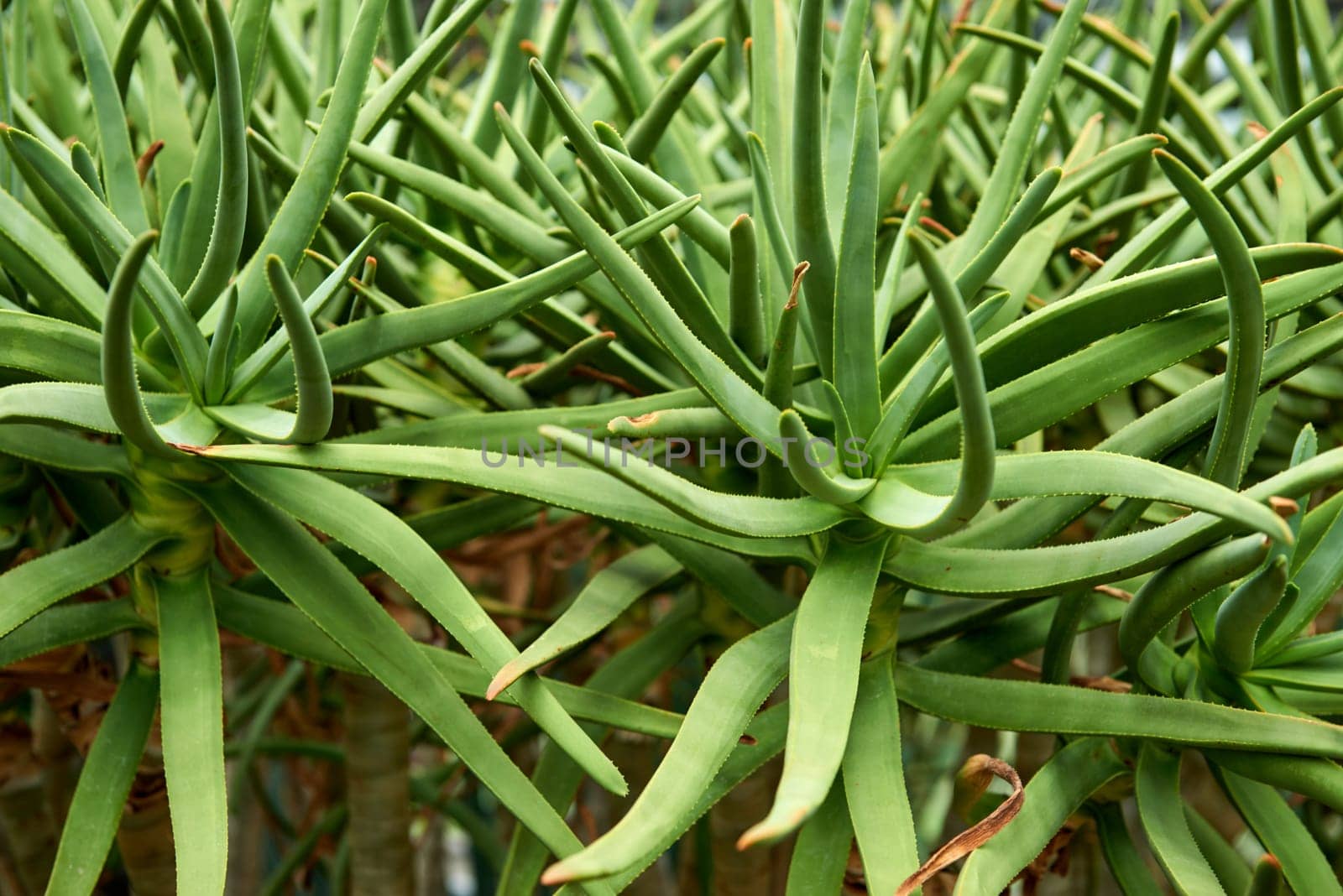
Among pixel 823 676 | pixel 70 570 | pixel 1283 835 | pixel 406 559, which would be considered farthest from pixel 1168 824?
pixel 70 570

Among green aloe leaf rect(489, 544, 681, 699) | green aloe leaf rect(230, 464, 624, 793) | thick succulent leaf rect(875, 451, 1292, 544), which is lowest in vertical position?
thick succulent leaf rect(875, 451, 1292, 544)

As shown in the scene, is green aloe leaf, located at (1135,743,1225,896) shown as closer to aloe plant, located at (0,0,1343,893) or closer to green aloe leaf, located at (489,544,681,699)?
aloe plant, located at (0,0,1343,893)

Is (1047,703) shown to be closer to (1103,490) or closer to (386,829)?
(1103,490)

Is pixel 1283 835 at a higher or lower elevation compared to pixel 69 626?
lower

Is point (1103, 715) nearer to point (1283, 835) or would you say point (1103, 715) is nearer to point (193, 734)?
point (1283, 835)

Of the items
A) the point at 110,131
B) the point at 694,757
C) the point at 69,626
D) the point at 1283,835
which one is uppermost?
the point at 110,131

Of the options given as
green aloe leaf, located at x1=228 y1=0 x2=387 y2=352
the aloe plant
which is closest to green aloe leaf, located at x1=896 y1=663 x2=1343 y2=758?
the aloe plant

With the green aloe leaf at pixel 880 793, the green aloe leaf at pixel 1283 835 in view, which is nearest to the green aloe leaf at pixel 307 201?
the green aloe leaf at pixel 880 793

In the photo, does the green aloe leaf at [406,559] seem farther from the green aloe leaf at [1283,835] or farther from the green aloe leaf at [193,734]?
the green aloe leaf at [1283,835]

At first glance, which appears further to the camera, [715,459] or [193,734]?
[715,459]

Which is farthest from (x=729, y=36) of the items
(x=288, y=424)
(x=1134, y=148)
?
(x=288, y=424)
